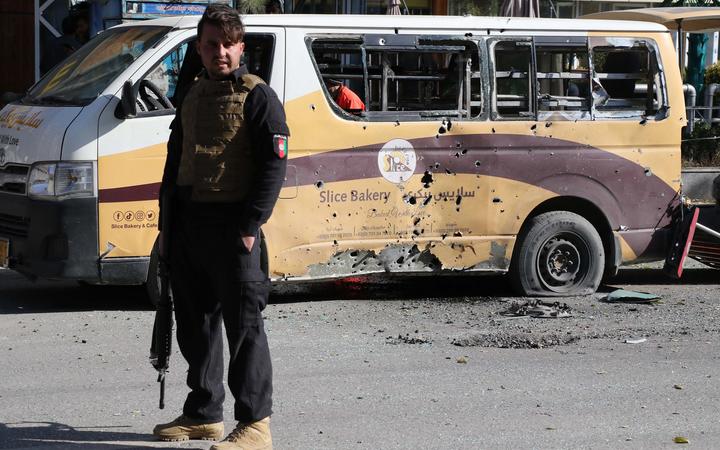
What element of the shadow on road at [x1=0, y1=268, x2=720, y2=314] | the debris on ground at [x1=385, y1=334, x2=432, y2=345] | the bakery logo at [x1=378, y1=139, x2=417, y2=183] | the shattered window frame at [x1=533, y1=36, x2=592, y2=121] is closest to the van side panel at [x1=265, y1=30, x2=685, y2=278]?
the bakery logo at [x1=378, y1=139, x2=417, y2=183]

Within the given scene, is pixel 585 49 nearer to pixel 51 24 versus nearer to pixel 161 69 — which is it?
pixel 161 69

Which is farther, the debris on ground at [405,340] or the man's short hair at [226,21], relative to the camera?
the debris on ground at [405,340]

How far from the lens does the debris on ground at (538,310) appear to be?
843 centimetres

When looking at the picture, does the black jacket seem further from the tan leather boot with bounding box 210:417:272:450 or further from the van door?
the van door

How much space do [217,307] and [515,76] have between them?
180 inches

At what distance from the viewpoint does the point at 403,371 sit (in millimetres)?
6672

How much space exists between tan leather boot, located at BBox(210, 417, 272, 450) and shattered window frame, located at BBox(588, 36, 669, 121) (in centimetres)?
505

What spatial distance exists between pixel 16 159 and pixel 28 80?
796cm

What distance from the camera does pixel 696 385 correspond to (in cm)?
648

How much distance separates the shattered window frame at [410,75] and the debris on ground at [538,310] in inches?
58.3

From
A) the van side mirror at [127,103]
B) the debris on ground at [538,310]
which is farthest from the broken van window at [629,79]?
the van side mirror at [127,103]

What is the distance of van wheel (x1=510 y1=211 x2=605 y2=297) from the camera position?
9.09m

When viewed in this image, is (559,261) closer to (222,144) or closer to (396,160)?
(396,160)

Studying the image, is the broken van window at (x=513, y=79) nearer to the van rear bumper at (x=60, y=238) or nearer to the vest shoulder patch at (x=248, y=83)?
the van rear bumper at (x=60, y=238)
